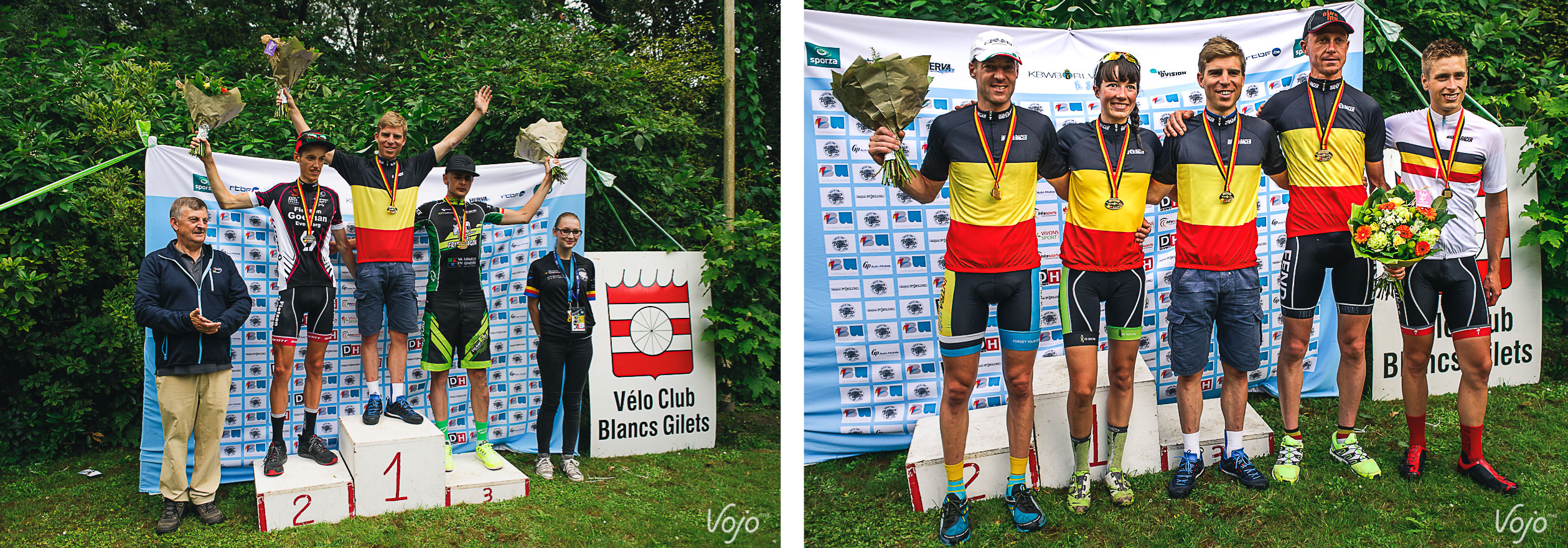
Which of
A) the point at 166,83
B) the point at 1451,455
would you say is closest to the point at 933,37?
the point at 1451,455

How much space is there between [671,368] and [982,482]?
7.90 ft

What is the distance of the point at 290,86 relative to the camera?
452 cm

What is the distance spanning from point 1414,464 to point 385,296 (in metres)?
5.16

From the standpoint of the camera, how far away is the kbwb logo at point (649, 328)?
5430 mm

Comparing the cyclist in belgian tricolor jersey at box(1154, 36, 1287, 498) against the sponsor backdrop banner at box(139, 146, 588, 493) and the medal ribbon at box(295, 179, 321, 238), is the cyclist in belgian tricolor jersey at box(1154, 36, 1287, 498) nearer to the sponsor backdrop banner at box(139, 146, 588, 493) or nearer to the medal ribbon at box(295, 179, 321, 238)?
the sponsor backdrop banner at box(139, 146, 588, 493)

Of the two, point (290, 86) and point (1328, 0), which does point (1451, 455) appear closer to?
point (1328, 0)

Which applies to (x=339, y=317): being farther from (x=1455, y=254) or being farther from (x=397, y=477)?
(x=1455, y=254)

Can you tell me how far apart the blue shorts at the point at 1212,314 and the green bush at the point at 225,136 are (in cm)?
256

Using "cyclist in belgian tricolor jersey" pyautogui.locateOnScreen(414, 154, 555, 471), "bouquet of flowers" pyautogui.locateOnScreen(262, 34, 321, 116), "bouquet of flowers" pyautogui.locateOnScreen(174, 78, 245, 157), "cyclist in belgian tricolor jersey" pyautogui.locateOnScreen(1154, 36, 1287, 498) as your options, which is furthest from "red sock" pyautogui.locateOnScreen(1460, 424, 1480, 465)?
"bouquet of flowers" pyautogui.locateOnScreen(174, 78, 245, 157)

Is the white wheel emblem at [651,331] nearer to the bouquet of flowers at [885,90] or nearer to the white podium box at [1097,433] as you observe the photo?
the white podium box at [1097,433]

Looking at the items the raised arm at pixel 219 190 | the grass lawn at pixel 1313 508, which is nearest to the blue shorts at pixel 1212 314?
the grass lawn at pixel 1313 508

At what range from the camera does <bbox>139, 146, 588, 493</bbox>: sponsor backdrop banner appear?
4398 millimetres

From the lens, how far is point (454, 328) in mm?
4832

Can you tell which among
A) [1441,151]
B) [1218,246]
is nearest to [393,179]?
[1218,246]
